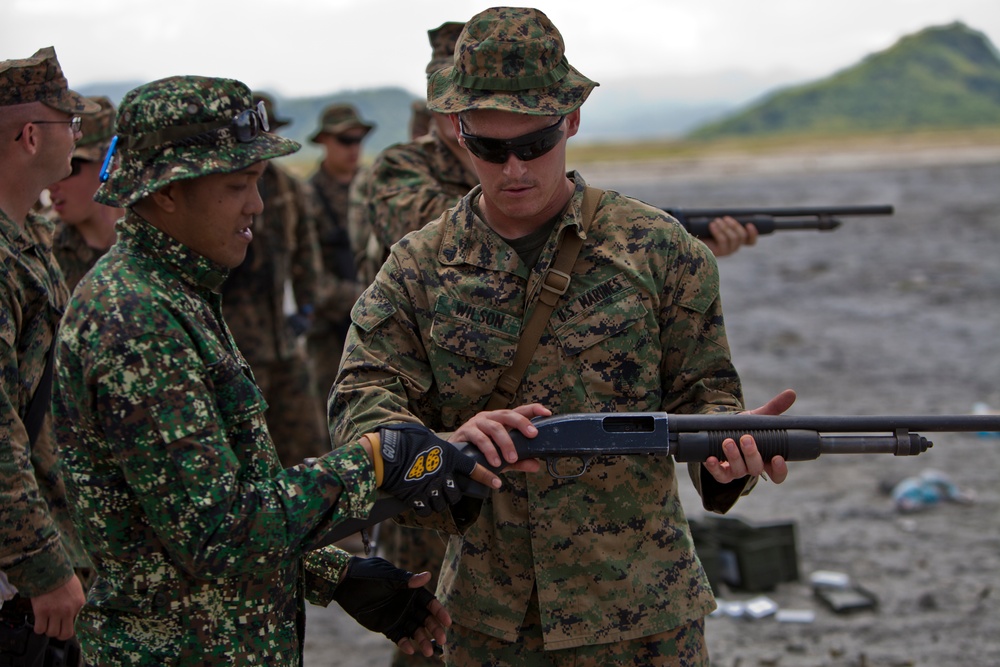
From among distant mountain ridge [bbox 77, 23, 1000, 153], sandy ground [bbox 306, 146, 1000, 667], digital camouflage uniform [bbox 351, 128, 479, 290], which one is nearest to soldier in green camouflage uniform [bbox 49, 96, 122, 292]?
digital camouflage uniform [bbox 351, 128, 479, 290]

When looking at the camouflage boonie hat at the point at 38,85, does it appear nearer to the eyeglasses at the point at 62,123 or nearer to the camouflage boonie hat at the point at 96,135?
the eyeglasses at the point at 62,123

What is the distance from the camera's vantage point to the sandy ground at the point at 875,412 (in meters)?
6.38

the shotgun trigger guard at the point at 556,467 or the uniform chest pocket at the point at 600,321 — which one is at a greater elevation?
the uniform chest pocket at the point at 600,321

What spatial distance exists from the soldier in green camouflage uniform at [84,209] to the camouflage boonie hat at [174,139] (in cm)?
344

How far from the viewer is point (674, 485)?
11.7 ft

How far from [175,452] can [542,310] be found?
1252mm

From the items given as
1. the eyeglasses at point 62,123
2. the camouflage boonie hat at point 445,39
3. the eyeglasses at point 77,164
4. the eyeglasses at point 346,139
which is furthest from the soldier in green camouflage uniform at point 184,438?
the eyeglasses at point 346,139

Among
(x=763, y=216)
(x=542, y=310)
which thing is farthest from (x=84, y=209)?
(x=763, y=216)

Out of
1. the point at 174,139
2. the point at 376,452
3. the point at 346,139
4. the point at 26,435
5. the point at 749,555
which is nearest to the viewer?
the point at 174,139

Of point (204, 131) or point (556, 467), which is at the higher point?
point (204, 131)

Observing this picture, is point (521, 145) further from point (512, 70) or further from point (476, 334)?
point (476, 334)

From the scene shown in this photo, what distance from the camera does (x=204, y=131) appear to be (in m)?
2.81

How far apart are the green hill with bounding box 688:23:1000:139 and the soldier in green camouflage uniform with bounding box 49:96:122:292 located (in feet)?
459

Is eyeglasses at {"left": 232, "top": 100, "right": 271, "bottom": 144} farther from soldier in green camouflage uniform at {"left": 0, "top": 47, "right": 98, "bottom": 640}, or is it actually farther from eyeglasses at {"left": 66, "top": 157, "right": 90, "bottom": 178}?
eyeglasses at {"left": 66, "top": 157, "right": 90, "bottom": 178}
